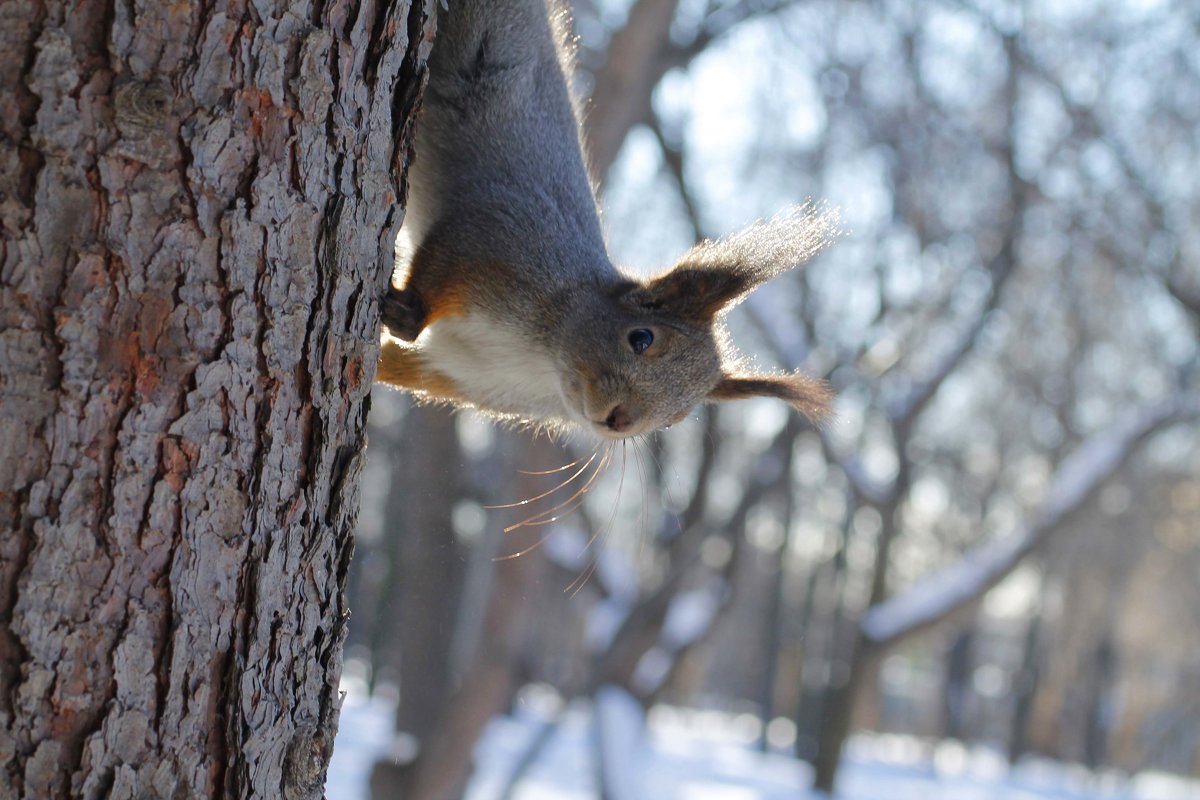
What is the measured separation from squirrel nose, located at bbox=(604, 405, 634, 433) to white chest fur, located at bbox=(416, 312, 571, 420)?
178 millimetres

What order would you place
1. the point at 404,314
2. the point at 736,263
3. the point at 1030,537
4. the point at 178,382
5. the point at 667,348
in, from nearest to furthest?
the point at 178,382 → the point at 404,314 → the point at 736,263 → the point at 667,348 → the point at 1030,537

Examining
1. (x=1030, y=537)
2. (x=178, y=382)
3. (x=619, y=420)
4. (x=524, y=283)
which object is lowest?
(x=178, y=382)

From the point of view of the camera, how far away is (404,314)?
224cm

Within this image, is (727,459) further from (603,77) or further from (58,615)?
(58,615)

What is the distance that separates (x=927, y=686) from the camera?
31344mm

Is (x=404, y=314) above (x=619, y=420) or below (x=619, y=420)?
above

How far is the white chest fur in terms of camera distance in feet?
8.42

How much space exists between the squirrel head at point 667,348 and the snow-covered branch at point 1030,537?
7.22 metres

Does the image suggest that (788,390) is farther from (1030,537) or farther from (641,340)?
(1030,537)

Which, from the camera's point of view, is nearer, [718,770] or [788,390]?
[788,390]

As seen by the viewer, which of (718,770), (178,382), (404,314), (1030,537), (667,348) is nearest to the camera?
(178,382)

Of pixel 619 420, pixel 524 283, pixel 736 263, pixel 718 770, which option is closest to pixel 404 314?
pixel 524 283

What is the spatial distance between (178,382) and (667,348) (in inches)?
50.3

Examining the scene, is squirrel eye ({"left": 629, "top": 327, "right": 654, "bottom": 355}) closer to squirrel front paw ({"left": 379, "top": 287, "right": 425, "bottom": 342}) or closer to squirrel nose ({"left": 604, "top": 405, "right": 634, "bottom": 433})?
squirrel nose ({"left": 604, "top": 405, "right": 634, "bottom": 433})
